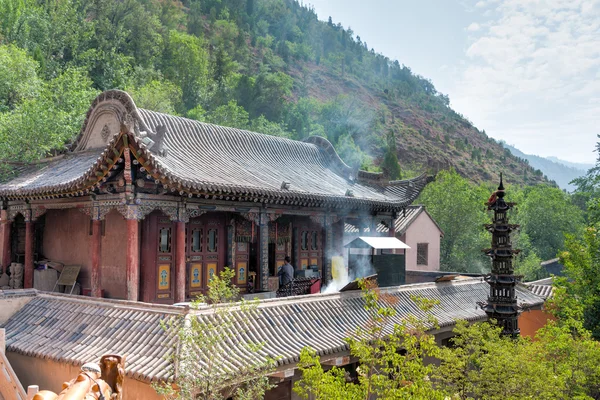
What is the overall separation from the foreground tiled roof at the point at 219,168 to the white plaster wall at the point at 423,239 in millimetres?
8417

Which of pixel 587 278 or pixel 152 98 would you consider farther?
pixel 152 98

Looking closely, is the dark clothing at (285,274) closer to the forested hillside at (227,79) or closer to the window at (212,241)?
the window at (212,241)

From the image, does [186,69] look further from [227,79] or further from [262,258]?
[262,258]

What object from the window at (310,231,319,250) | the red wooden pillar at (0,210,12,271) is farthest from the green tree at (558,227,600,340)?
the red wooden pillar at (0,210,12,271)

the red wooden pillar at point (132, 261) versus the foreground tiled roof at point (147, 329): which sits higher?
the red wooden pillar at point (132, 261)

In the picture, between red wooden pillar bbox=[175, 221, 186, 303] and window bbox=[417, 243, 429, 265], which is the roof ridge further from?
window bbox=[417, 243, 429, 265]

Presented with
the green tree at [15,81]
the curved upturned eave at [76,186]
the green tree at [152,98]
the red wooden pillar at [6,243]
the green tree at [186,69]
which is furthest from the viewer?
the green tree at [186,69]

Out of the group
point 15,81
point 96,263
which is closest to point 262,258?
point 96,263

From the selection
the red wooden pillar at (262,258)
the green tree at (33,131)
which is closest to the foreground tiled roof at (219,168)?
the red wooden pillar at (262,258)

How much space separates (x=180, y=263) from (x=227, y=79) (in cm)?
5184

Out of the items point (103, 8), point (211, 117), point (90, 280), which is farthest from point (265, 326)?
point (103, 8)

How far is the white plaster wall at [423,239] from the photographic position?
2759 cm

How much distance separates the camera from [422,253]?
1137 inches

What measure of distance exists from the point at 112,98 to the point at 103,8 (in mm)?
39296
